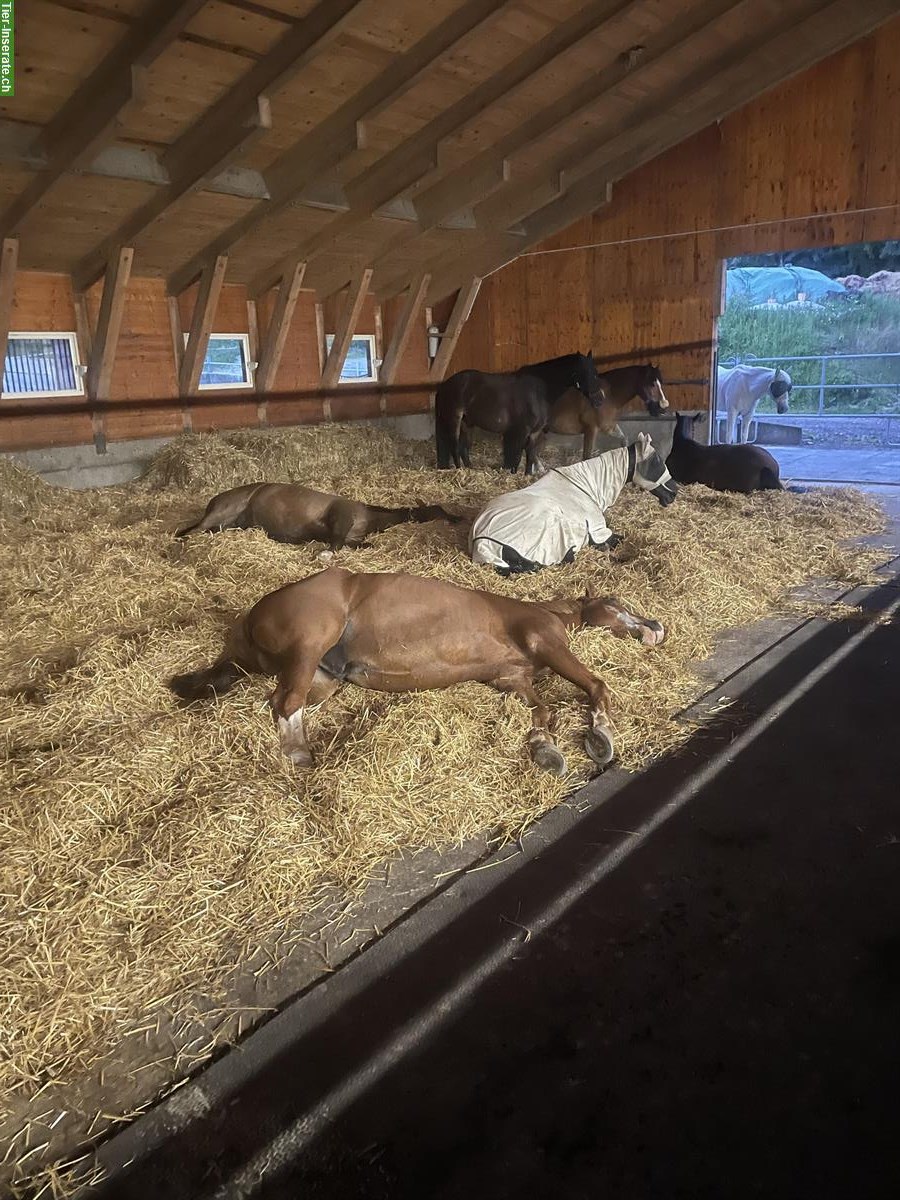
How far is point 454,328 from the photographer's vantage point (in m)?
13.1

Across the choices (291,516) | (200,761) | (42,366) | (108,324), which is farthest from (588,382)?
(200,761)

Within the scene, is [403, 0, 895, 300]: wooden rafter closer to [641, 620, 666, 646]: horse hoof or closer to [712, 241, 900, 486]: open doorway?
[712, 241, 900, 486]: open doorway

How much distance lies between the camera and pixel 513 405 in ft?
34.5

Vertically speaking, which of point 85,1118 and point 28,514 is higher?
point 28,514

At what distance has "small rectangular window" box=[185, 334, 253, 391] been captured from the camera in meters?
10.6

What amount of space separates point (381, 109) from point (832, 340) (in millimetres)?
15690

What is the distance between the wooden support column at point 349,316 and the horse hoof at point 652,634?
28.3ft

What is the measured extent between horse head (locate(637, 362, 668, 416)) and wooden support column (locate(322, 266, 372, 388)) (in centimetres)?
413

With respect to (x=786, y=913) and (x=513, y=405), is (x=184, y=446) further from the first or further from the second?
(x=786, y=913)

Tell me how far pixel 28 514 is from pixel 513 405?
5910 millimetres

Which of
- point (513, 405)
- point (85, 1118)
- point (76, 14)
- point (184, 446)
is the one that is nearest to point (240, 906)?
point (85, 1118)

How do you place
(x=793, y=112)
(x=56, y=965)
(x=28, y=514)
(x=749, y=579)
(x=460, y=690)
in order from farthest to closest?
(x=793, y=112), (x=28, y=514), (x=749, y=579), (x=460, y=690), (x=56, y=965)

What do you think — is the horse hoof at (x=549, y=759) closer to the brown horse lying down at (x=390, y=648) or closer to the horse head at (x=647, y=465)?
the brown horse lying down at (x=390, y=648)

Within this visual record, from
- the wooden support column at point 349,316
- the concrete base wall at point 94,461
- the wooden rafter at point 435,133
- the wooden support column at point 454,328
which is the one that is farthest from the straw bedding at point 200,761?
the wooden support column at point 454,328
